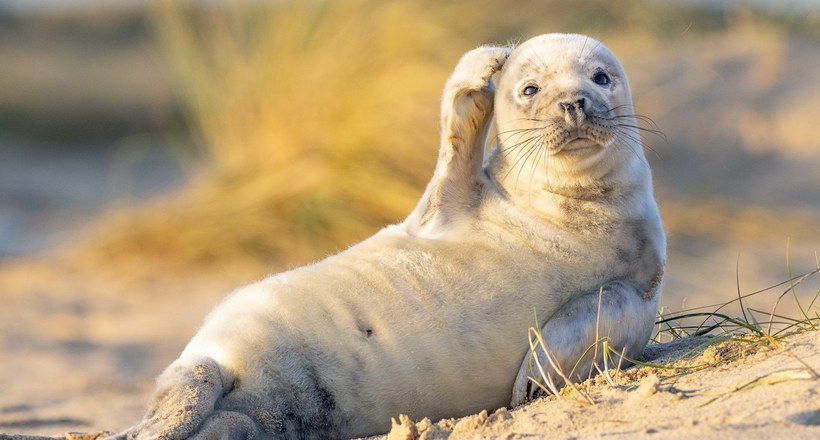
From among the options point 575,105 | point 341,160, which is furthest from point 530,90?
point 341,160

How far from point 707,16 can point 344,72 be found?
6363mm

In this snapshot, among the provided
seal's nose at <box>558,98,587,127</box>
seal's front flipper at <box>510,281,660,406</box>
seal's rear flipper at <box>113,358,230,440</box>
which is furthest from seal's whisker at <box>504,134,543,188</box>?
seal's rear flipper at <box>113,358,230,440</box>

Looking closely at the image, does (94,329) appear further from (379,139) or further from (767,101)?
(767,101)

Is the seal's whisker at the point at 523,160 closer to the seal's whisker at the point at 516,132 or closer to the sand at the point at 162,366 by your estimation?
the seal's whisker at the point at 516,132

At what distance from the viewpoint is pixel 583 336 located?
3.54 meters

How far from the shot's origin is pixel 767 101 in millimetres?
11258

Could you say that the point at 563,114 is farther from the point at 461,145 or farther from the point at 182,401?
the point at 182,401

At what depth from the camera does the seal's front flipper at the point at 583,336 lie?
3.51m

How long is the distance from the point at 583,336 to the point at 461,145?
2.63 feet

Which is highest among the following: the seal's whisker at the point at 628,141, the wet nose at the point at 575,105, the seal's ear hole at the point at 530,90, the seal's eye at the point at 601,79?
the seal's ear hole at the point at 530,90

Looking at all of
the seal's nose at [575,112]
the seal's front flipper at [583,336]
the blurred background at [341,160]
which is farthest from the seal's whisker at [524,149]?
the blurred background at [341,160]

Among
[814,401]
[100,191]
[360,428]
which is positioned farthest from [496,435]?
[100,191]

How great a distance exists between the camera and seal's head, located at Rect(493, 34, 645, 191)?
369 cm

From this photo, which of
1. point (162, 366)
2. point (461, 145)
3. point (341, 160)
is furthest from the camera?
point (341, 160)
